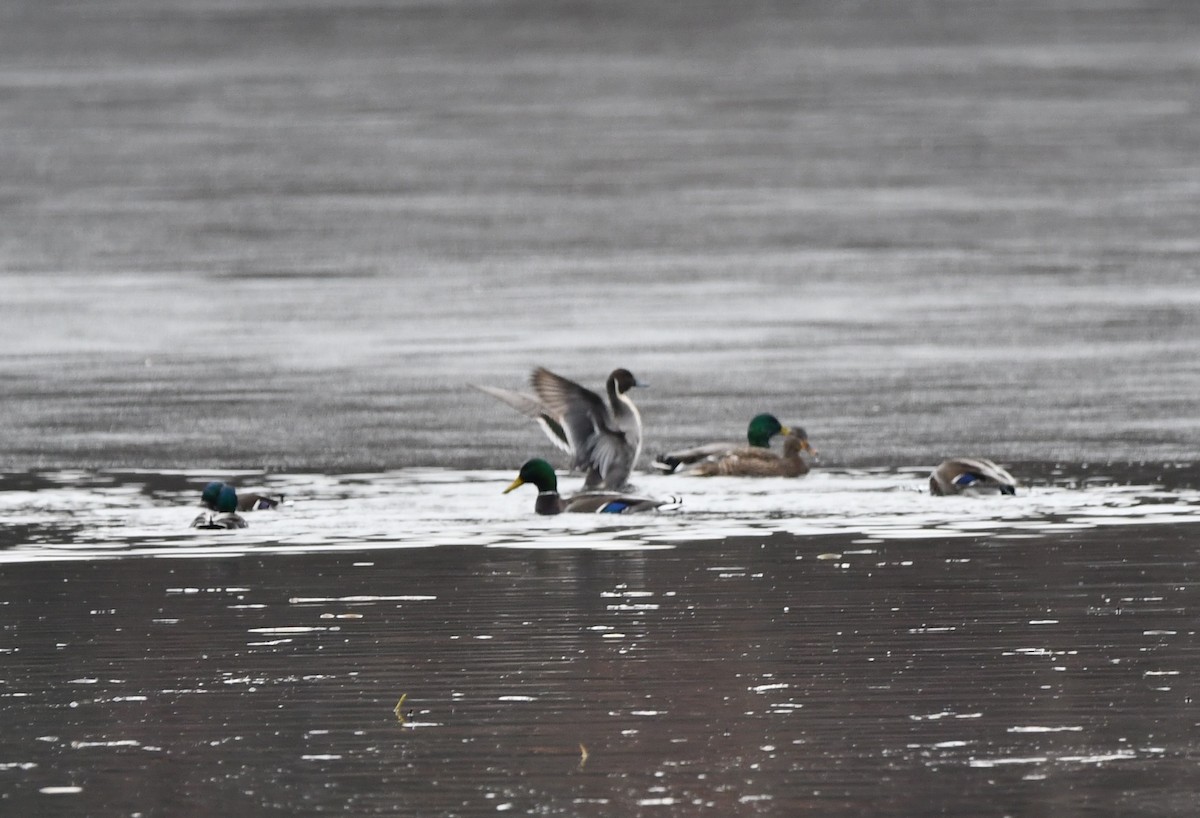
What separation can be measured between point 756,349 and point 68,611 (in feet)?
27.8

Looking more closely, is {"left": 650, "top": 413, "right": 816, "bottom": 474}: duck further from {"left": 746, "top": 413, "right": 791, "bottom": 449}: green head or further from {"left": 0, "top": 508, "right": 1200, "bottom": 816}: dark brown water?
{"left": 0, "top": 508, "right": 1200, "bottom": 816}: dark brown water

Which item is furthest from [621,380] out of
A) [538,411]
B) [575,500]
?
[575,500]

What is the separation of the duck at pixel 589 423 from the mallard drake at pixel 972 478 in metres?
1.59

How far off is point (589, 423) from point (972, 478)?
208 cm

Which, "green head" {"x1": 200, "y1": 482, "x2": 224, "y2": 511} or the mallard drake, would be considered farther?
the mallard drake

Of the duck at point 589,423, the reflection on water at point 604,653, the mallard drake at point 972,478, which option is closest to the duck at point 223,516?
the reflection on water at point 604,653

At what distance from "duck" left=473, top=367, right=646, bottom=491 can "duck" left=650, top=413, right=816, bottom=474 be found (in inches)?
7.8

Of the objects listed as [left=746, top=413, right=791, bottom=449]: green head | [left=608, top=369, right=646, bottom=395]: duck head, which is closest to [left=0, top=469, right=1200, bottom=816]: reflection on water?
[left=608, top=369, right=646, bottom=395]: duck head

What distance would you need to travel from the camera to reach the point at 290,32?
159 feet

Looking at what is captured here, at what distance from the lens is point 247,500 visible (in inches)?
455

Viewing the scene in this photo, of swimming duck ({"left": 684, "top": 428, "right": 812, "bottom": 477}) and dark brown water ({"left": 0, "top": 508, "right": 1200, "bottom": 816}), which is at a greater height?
swimming duck ({"left": 684, "top": 428, "right": 812, "bottom": 477})

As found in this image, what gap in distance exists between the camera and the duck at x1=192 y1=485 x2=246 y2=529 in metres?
11.1

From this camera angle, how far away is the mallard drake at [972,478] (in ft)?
38.0

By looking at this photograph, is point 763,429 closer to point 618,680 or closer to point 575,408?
point 575,408
